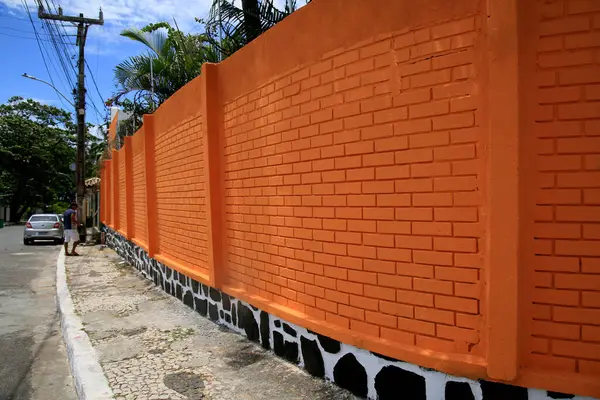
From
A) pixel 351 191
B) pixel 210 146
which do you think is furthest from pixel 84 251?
pixel 351 191

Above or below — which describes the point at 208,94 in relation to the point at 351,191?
above

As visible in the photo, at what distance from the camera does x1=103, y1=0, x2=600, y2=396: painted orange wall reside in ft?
7.68

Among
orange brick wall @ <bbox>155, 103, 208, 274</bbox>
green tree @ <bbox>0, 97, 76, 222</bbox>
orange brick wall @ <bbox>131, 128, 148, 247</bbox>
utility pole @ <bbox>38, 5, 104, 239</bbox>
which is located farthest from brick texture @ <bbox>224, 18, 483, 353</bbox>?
green tree @ <bbox>0, 97, 76, 222</bbox>

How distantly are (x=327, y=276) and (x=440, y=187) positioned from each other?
1236 mm

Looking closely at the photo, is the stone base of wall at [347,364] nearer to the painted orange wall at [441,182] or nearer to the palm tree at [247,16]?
the painted orange wall at [441,182]

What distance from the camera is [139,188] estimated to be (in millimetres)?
10047

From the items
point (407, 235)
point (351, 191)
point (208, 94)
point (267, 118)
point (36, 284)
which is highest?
point (208, 94)

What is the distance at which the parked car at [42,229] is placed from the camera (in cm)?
1948

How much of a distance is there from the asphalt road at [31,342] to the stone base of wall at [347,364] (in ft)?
5.50

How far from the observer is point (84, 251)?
1559 centimetres

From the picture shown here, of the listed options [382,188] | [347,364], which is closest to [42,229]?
[347,364]

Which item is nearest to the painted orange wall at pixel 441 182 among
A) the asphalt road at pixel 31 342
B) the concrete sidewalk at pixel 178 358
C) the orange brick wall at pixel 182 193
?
the concrete sidewalk at pixel 178 358

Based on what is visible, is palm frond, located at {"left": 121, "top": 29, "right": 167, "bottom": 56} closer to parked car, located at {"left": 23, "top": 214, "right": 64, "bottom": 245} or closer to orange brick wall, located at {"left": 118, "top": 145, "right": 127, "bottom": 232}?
orange brick wall, located at {"left": 118, "top": 145, "right": 127, "bottom": 232}

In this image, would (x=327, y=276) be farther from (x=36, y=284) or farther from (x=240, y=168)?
(x=36, y=284)
